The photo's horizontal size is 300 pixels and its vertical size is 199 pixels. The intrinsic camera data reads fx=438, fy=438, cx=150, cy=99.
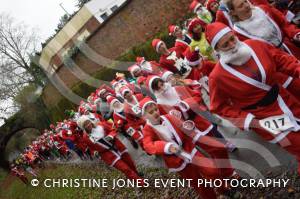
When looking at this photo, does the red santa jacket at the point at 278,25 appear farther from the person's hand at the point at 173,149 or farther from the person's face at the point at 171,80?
the person's face at the point at 171,80

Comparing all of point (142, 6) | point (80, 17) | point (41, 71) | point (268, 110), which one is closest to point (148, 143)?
point (268, 110)

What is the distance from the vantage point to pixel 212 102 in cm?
491

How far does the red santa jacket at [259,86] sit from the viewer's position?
450 centimetres

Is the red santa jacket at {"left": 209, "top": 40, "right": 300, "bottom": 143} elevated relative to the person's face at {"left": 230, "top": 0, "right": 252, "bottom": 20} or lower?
lower

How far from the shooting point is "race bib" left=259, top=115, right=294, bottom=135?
437cm

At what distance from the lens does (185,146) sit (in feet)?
19.6

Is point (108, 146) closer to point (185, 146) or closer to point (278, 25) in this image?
point (185, 146)

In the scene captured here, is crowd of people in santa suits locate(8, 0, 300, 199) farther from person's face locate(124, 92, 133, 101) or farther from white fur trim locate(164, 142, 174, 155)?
person's face locate(124, 92, 133, 101)

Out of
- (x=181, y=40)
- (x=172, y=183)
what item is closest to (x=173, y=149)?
(x=172, y=183)

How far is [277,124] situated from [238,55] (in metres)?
0.80

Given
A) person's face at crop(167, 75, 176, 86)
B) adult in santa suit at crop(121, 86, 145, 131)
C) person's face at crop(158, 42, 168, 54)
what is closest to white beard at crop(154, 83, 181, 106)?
person's face at crop(167, 75, 176, 86)

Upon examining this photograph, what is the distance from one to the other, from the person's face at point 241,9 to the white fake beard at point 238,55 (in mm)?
799

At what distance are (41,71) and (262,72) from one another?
2145 inches

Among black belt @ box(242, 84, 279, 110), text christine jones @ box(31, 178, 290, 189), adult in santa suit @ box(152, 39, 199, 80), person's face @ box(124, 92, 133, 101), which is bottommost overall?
text christine jones @ box(31, 178, 290, 189)
